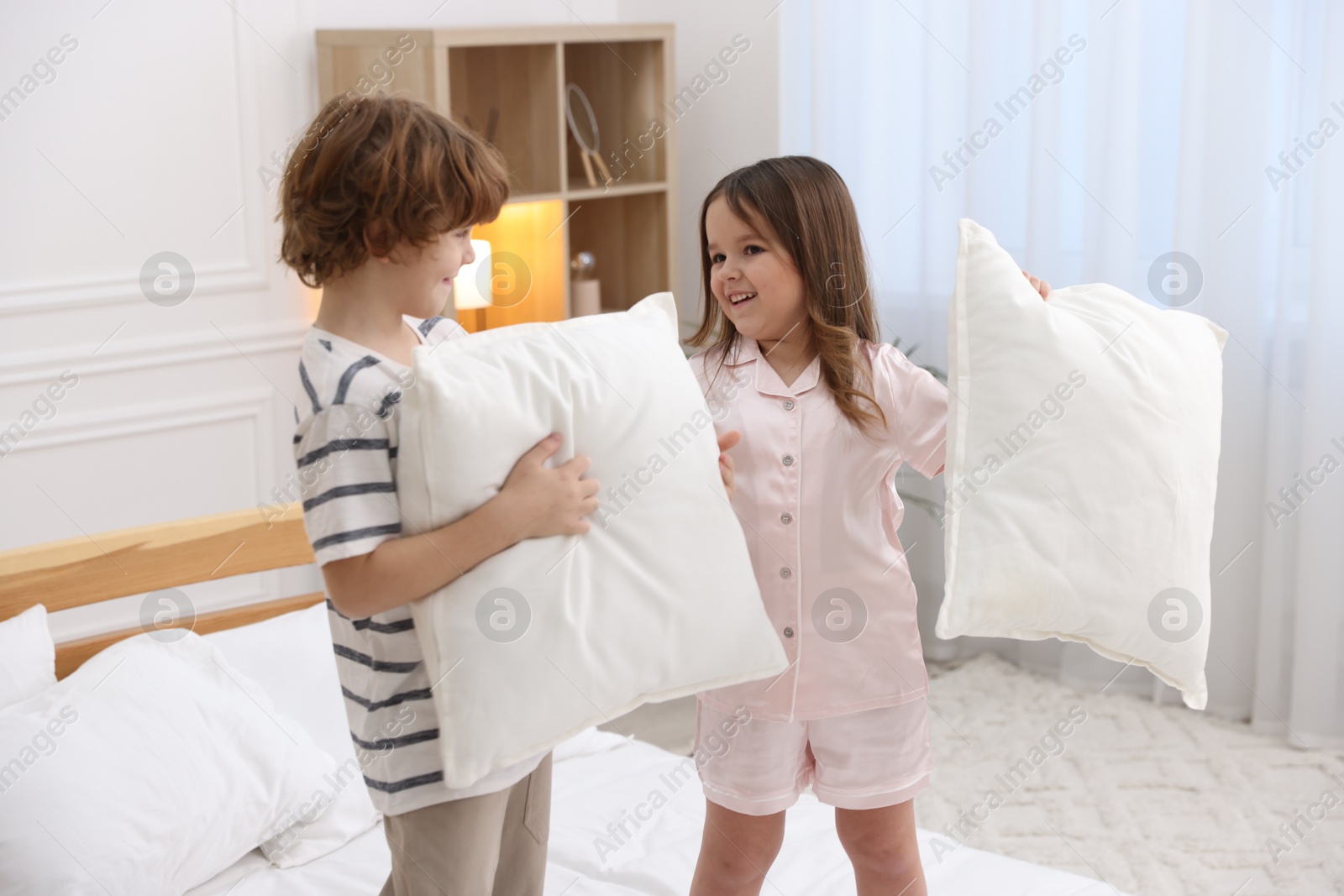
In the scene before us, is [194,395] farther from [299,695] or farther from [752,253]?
[752,253]

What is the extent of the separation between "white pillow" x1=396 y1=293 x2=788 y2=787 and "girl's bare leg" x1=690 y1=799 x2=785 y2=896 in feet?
0.99

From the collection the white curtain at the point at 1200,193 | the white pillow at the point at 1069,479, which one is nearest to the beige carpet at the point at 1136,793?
the white curtain at the point at 1200,193

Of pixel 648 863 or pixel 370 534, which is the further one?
pixel 648 863

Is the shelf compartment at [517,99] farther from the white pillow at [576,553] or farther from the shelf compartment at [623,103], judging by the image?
the white pillow at [576,553]

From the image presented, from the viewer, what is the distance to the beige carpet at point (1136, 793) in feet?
6.84

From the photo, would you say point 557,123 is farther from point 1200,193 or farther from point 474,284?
point 1200,193

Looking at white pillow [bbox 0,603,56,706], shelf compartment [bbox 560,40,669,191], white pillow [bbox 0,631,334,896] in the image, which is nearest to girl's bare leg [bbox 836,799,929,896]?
white pillow [bbox 0,631,334,896]

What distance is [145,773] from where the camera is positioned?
1.49 metres

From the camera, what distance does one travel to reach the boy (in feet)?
3.13

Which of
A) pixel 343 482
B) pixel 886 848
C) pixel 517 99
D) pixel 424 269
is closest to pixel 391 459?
pixel 343 482

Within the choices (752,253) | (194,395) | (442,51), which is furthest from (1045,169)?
(194,395)

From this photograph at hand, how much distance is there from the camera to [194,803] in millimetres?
1508

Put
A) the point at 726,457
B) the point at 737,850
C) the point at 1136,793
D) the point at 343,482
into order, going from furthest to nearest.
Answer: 1. the point at 1136,793
2. the point at 737,850
3. the point at 726,457
4. the point at 343,482

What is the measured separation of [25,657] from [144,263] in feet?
3.43
